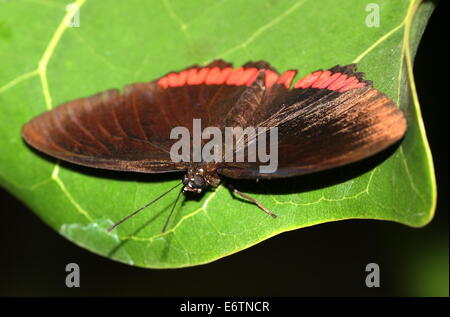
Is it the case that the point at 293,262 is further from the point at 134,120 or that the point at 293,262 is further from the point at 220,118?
the point at 134,120

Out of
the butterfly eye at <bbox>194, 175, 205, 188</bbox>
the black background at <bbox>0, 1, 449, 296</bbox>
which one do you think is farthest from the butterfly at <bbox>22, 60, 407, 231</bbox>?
the black background at <bbox>0, 1, 449, 296</bbox>

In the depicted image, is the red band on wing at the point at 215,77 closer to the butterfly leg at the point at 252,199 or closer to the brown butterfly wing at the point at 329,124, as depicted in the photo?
the brown butterfly wing at the point at 329,124

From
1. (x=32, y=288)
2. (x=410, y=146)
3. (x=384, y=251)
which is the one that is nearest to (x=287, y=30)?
(x=410, y=146)

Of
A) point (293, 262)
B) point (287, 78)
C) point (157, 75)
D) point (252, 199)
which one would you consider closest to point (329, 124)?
point (287, 78)

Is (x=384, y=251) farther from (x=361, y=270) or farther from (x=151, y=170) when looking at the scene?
(x=151, y=170)

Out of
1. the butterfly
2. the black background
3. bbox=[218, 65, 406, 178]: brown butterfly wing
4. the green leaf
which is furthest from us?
the black background

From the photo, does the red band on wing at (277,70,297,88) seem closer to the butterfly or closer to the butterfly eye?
the butterfly
